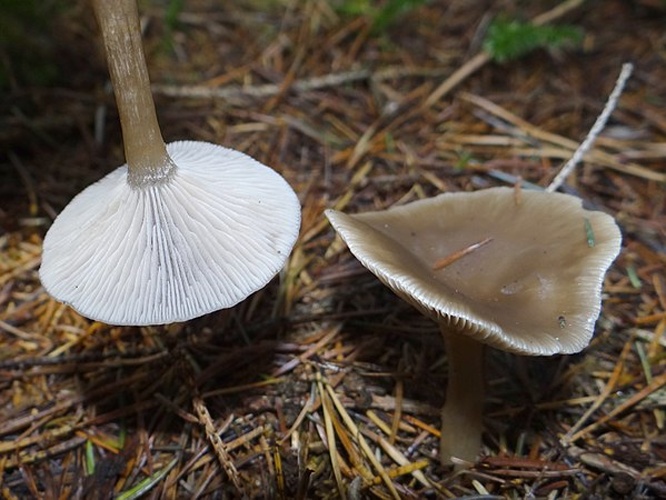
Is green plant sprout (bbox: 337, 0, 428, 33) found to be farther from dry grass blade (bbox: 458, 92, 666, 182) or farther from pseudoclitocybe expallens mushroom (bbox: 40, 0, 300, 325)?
pseudoclitocybe expallens mushroom (bbox: 40, 0, 300, 325)

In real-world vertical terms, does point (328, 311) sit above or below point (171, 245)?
below

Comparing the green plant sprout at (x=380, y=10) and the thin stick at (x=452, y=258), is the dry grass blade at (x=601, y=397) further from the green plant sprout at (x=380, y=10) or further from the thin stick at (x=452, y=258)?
the green plant sprout at (x=380, y=10)

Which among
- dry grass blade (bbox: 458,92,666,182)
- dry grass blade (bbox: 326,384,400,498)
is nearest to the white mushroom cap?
dry grass blade (bbox: 326,384,400,498)

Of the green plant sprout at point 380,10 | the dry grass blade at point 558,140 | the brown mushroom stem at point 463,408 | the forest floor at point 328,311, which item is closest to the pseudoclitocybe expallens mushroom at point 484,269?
the brown mushroom stem at point 463,408

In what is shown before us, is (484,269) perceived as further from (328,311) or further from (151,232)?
(151,232)

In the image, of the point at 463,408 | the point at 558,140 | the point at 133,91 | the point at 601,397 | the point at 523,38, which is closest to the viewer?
the point at 133,91

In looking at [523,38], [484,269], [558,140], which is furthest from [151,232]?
[523,38]

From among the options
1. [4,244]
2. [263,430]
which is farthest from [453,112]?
[4,244]
